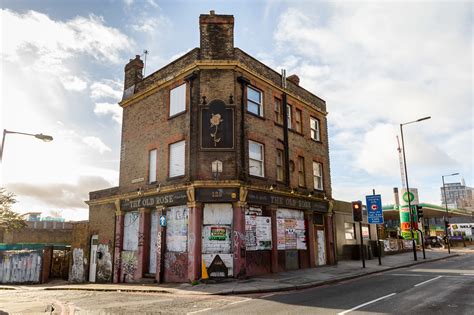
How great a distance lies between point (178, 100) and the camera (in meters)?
18.8

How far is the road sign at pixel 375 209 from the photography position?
2077 centimetres

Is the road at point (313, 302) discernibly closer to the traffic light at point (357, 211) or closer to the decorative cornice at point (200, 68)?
the traffic light at point (357, 211)

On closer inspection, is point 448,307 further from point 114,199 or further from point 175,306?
point 114,199

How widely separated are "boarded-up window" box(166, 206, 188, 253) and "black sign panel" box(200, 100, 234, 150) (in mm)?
3539

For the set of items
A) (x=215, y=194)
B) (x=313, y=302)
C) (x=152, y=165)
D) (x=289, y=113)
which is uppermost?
(x=289, y=113)

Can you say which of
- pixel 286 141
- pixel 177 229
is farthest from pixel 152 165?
pixel 286 141

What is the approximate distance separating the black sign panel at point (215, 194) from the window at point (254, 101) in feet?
16.1

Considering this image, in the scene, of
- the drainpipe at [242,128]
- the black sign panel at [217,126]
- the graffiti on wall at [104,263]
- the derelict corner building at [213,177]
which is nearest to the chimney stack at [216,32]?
the derelict corner building at [213,177]

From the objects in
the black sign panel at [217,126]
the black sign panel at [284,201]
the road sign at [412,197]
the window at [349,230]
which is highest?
the black sign panel at [217,126]

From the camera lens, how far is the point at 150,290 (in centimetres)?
1430

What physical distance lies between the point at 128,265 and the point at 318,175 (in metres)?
13.3

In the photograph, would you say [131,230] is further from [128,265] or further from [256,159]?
[256,159]

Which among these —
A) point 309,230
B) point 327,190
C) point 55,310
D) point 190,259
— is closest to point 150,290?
point 190,259

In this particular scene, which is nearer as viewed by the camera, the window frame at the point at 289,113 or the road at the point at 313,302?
the road at the point at 313,302
